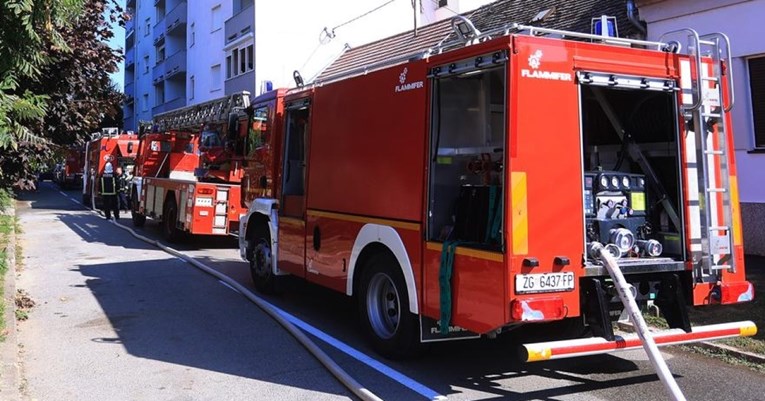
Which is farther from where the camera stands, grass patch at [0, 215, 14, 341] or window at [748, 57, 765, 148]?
A: window at [748, 57, 765, 148]

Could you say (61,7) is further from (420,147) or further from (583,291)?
(583,291)

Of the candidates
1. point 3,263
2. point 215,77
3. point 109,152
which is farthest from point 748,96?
point 215,77

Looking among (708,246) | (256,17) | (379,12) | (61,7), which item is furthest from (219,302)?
(379,12)

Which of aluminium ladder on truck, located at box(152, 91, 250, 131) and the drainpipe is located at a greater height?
the drainpipe

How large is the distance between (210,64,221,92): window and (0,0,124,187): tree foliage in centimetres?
2287

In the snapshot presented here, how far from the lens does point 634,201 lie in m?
5.41

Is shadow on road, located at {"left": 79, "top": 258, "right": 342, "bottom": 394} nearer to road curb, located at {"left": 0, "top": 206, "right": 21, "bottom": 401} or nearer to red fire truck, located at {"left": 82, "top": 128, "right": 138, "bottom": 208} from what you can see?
road curb, located at {"left": 0, "top": 206, "right": 21, "bottom": 401}

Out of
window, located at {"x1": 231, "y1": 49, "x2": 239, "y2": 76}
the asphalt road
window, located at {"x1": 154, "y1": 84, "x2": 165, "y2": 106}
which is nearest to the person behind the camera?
the asphalt road

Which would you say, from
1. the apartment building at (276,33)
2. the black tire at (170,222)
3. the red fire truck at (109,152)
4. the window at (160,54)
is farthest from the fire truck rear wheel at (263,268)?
the window at (160,54)

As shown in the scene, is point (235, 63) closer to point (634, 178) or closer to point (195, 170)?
point (195, 170)

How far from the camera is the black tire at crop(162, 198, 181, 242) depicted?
14868 millimetres

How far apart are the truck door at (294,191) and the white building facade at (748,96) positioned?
704cm

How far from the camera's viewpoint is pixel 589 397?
16.2 ft

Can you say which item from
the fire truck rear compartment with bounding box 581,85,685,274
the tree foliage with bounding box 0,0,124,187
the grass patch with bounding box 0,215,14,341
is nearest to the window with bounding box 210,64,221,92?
the grass patch with bounding box 0,215,14,341
